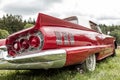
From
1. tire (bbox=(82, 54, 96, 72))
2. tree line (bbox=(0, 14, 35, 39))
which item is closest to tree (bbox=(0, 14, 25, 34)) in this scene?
tree line (bbox=(0, 14, 35, 39))

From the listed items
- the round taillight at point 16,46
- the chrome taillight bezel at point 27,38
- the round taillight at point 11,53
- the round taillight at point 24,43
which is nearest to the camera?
the chrome taillight bezel at point 27,38

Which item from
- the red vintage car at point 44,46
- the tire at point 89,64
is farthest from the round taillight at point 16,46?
the tire at point 89,64

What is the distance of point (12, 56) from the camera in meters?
4.77

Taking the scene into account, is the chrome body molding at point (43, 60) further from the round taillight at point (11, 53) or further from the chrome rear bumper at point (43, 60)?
the round taillight at point (11, 53)

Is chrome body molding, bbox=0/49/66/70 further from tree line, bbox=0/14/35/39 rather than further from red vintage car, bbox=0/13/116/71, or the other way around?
tree line, bbox=0/14/35/39

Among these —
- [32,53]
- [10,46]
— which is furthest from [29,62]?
[10,46]

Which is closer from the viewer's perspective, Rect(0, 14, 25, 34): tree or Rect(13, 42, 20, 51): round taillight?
Rect(13, 42, 20, 51): round taillight

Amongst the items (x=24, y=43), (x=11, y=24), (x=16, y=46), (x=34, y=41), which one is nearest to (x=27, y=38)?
(x=24, y=43)

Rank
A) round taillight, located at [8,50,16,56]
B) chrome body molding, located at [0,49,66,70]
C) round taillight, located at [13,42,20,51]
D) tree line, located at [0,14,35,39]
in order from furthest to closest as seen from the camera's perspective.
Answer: tree line, located at [0,14,35,39]
round taillight, located at [8,50,16,56]
round taillight, located at [13,42,20,51]
chrome body molding, located at [0,49,66,70]

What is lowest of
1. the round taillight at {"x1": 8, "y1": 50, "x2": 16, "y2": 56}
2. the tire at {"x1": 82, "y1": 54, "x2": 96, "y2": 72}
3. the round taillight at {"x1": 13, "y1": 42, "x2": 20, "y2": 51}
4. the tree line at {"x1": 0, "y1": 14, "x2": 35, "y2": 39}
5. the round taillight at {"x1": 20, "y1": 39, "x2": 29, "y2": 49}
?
the tree line at {"x1": 0, "y1": 14, "x2": 35, "y2": 39}

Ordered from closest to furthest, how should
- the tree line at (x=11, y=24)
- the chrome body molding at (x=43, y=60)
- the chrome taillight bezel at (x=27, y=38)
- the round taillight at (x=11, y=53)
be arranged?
1. the chrome body molding at (x=43, y=60)
2. the chrome taillight bezel at (x=27, y=38)
3. the round taillight at (x=11, y=53)
4. the tree line at (x=11, y=24)

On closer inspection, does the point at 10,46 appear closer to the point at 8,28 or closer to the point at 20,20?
the point at 8,28

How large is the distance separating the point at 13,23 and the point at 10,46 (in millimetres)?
93452

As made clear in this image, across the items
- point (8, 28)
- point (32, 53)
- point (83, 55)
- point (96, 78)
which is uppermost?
point (32, 53)
